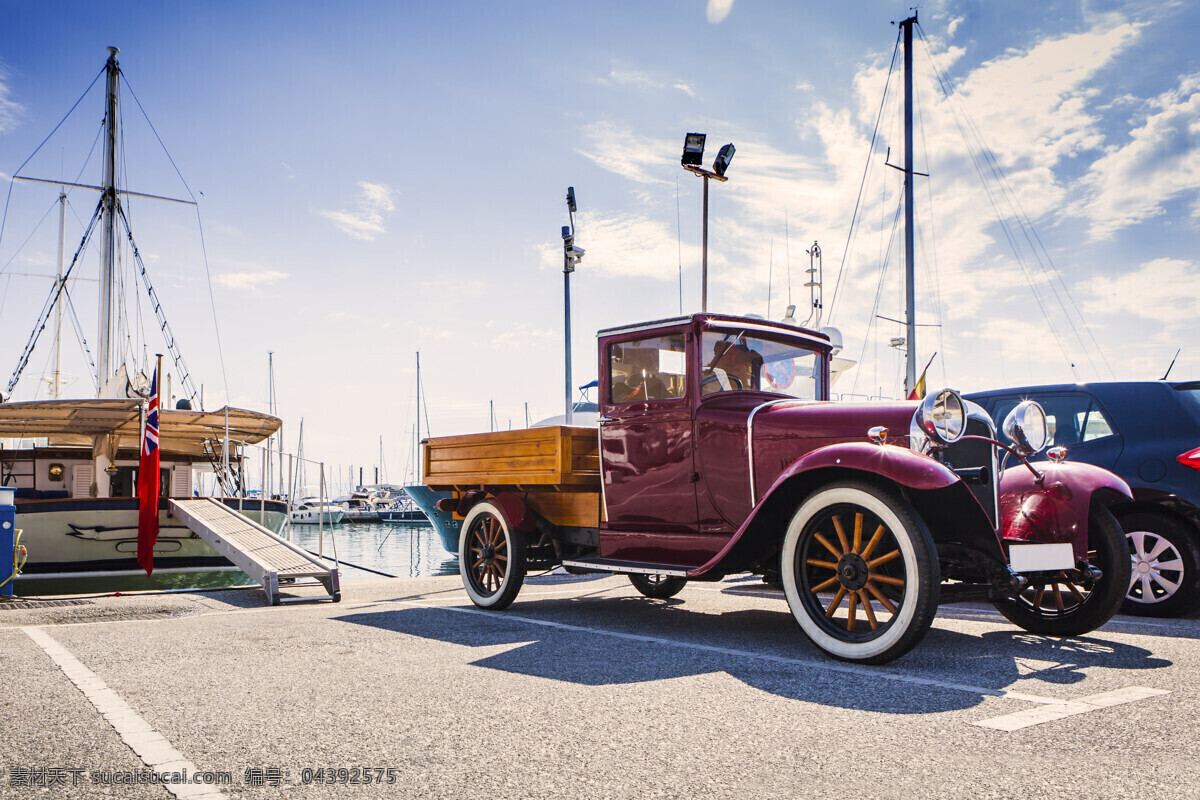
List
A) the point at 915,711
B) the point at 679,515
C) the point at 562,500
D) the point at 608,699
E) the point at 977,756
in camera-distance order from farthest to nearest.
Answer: the point at 562,500
the point at 679,515
the point at 608,699
the point at 915,711
the point at 977,756

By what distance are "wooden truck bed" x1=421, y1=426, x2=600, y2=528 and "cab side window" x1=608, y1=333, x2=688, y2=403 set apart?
0.48 meters

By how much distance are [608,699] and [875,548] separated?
5.87ft

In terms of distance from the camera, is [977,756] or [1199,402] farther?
[1199,402]

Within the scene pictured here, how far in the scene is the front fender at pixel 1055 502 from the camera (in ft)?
15.4

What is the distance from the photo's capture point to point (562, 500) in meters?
6.51

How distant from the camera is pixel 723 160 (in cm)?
992

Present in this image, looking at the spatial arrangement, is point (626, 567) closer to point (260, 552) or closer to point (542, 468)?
point (542, 468)

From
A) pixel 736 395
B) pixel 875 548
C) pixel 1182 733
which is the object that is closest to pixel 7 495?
pixel 736 395

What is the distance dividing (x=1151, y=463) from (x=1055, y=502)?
6.29ft

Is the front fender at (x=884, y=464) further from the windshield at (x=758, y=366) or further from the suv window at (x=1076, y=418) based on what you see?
the suv window at (x=1076, y=418)

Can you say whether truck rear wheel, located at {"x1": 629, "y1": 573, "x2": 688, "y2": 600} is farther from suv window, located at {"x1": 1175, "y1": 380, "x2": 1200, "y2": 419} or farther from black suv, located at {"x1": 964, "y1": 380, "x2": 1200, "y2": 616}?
suv window, located at {"x1": 1175, "y1": 380, "x2": 1200, "y2": 419}

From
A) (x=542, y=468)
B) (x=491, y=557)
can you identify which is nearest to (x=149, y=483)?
(x=491, y=557)

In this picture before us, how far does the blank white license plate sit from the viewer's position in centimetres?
428

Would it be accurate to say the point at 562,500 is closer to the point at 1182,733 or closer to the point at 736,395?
the point at 736,395
